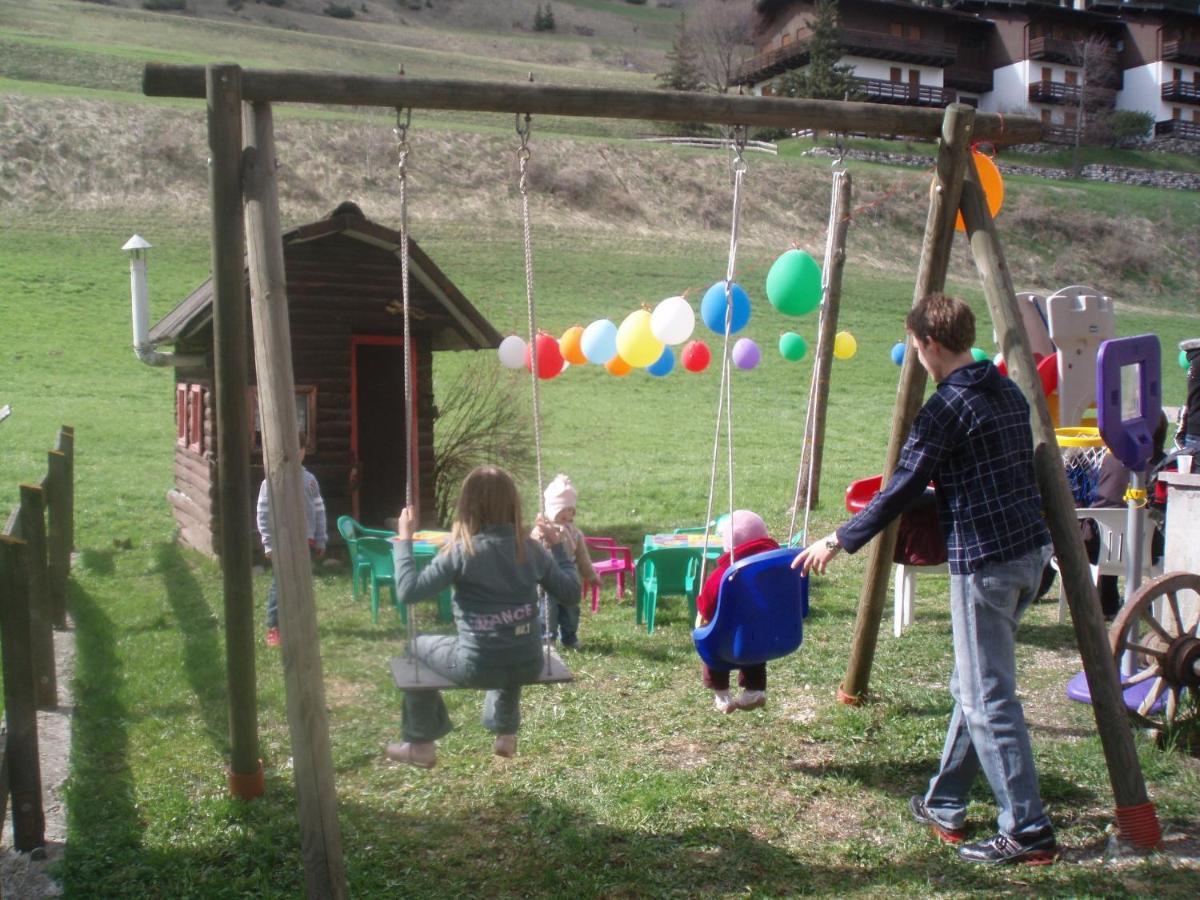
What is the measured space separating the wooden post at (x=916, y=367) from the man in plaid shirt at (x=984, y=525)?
99cm

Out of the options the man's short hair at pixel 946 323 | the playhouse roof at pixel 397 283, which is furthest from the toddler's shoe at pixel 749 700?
A: the playhouse roof at pixel 397 283

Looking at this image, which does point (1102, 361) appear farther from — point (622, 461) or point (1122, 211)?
point (1122, 211)

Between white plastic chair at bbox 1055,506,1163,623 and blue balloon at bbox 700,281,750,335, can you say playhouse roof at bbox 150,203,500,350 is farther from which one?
white plastic chair at bbox 1055,506,1163,623

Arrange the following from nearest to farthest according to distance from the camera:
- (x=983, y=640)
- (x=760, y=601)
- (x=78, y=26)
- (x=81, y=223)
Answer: (x=983, y=640) < (x=760, y=601) < (x=81, y=223) < (x=78, y=26)

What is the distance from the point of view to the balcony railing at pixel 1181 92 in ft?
233

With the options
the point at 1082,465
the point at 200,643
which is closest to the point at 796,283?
the point at 1082,465

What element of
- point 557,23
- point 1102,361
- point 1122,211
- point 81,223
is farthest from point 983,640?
point 557,23

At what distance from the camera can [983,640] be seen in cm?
388

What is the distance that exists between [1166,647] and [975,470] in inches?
68.4

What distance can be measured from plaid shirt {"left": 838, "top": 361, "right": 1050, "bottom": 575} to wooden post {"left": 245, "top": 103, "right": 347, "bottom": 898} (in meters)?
1.91

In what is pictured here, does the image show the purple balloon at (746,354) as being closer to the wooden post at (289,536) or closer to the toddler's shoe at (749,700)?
the toddler's shoe at (749,700)

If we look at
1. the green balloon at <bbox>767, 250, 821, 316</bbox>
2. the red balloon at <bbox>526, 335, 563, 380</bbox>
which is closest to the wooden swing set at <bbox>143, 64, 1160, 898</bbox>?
the green balloon at <bbox>767, 250, 821, 316</bbox>

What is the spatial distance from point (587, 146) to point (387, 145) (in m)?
7.64

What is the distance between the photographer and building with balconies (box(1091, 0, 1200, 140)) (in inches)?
2800
